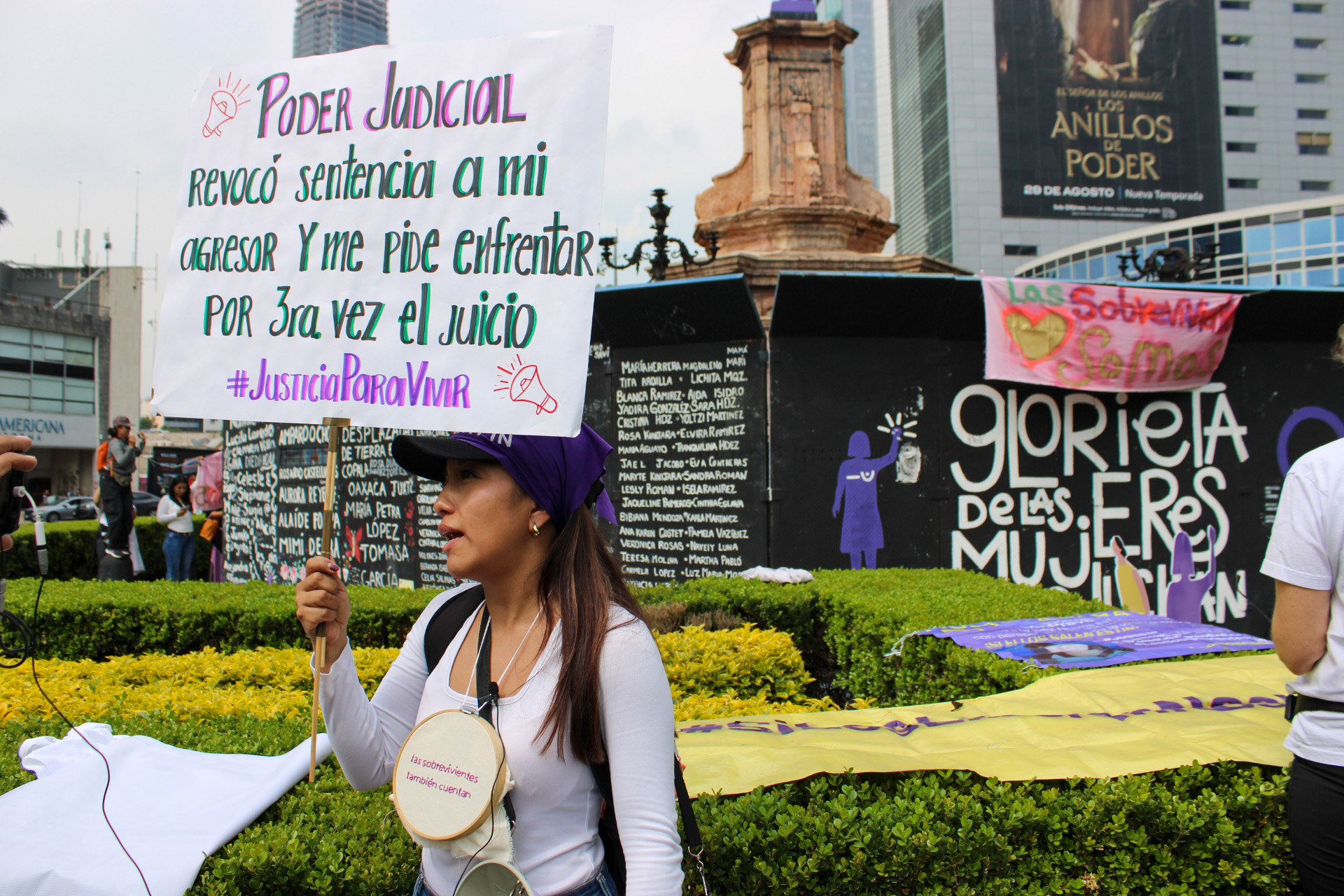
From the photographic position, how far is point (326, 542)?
2086 millimetres

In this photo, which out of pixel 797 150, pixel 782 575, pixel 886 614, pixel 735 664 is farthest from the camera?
pixel 797 150

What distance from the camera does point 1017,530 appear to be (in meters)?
7.86

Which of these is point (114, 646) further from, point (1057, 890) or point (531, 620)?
point (1057, 890)

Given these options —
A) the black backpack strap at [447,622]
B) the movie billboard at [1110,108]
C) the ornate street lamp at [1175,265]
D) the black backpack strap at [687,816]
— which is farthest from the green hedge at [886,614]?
the movie billboard at [1110,108]

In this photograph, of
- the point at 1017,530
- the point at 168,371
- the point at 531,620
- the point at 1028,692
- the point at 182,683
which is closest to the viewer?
the point at 531,620

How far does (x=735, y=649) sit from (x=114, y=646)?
4.56 m

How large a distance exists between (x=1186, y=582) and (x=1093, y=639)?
463cm

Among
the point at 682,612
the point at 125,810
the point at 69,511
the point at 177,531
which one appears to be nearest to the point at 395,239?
the point at 125,810

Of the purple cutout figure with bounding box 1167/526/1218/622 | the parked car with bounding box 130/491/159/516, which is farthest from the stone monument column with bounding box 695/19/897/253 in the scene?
the parked car with bounding box 130/491/159/516

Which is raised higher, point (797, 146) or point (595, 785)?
point (797, 146)

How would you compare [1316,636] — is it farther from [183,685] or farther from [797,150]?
[797,150]

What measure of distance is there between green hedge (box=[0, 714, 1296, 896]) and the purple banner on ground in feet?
3.82

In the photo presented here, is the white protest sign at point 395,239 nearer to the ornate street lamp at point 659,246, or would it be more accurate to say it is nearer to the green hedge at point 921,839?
the green hedge at point 921,839

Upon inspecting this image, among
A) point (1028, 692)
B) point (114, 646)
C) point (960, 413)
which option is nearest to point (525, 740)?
point (1028, 692)
